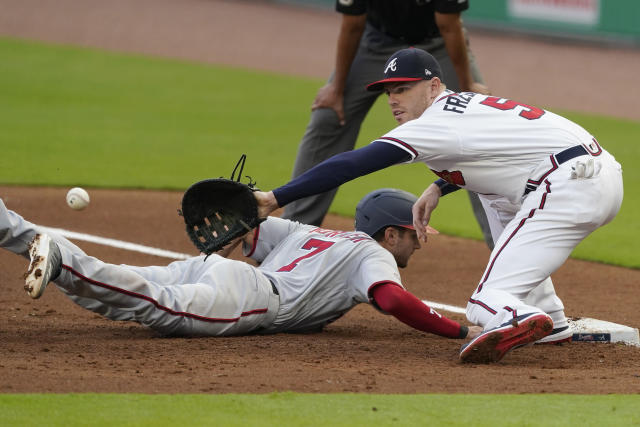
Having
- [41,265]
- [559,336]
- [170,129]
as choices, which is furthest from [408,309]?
[170,129]

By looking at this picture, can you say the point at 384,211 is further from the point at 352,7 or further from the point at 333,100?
the point at 352,7

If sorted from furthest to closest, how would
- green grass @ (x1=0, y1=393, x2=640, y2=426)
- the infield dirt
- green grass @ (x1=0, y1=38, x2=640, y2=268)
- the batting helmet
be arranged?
green grass @ (x1=0, y1=38, x2=640, y2=268) → the batting helmet → the infield dirt → green grass @ (x1=0, y1=393, x2=640, y2=426)

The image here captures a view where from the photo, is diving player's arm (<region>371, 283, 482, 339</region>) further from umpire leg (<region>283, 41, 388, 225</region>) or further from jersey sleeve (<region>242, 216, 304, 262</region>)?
umpire leg (<region>283, 41, 388, 225</region>)

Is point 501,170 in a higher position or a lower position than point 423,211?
higher

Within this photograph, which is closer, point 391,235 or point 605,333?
point 605,333

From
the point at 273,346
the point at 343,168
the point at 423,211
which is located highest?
the point at 343,168

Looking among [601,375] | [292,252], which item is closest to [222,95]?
[292,252]

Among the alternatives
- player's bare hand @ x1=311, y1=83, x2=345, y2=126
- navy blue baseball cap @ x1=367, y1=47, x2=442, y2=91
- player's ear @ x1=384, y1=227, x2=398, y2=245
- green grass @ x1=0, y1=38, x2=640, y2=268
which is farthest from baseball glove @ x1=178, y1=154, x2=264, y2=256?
green grass @ x1=0, y1=38, x2=640, y2=268

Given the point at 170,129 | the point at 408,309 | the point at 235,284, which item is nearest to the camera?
the point at 408,309
